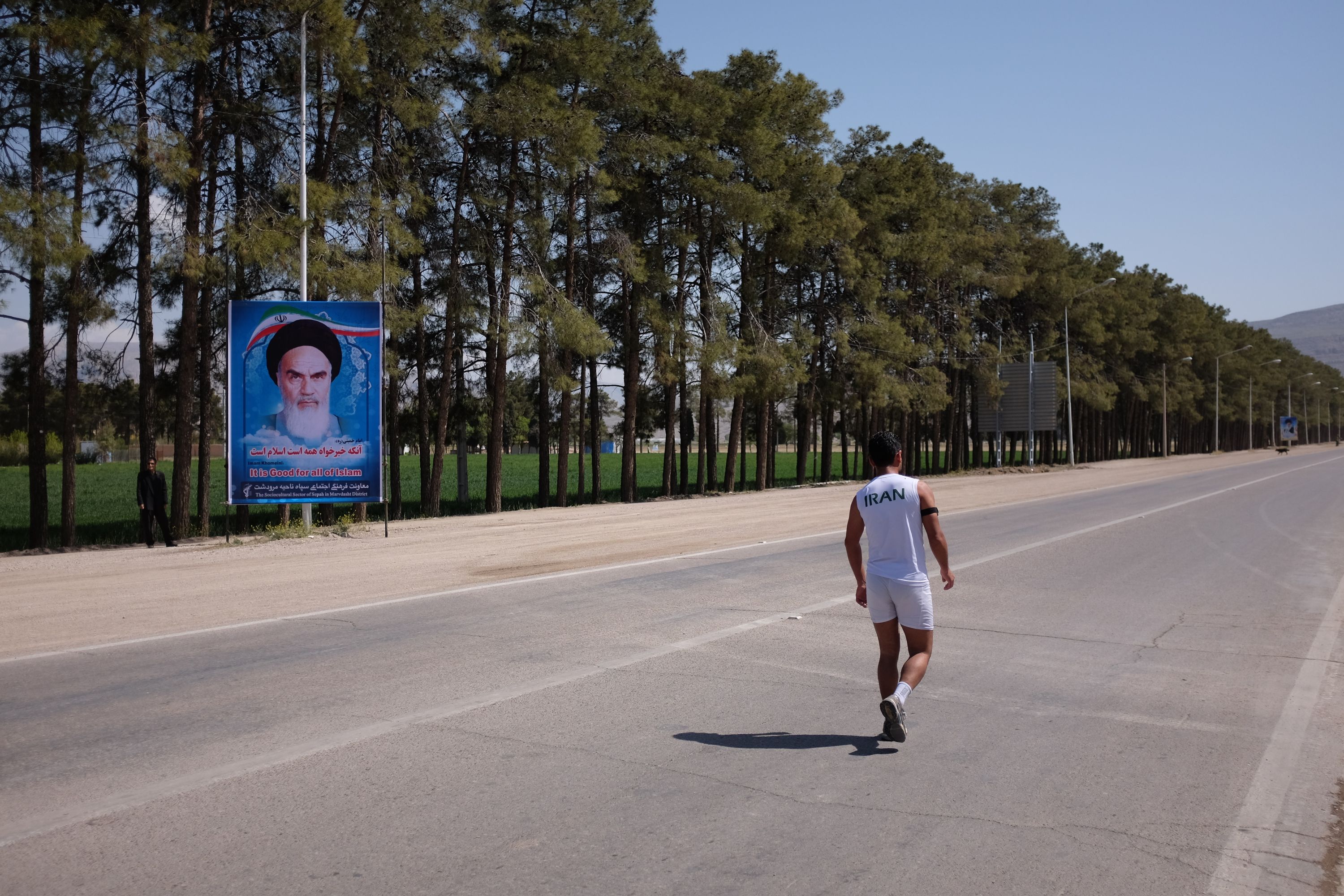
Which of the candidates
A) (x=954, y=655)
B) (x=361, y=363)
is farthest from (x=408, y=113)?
(x=954, y=655)

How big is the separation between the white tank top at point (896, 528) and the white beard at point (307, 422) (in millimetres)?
15514

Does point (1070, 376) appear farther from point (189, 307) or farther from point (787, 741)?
point (787, 741)

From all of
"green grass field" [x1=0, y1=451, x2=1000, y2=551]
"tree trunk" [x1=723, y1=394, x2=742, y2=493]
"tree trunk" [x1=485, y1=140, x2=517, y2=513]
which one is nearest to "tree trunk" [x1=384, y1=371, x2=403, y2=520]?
"green grass field" [x1=0, y1=451, x2=1000, y2=551]

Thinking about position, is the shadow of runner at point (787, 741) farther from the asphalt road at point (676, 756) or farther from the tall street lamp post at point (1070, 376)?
the tall street lamp post at point (1070, 376)

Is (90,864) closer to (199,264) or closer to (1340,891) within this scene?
(1340,891)

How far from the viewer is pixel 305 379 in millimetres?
20016

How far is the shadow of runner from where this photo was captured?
20.6 feet

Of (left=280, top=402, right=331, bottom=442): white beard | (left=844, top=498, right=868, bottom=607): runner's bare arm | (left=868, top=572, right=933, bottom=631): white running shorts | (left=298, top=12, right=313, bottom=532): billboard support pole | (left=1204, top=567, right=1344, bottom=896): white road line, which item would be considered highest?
(left=298, top=12, right=313, bottom=532): billboard support pole

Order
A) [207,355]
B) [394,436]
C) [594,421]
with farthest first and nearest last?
[594,421] < [394,436] < [207,355]

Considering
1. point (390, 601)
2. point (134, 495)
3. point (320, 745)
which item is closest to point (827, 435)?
point (134, 495)

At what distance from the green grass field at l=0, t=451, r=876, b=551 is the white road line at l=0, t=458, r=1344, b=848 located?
2008 centimetres

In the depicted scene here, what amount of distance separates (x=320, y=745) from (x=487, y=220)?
27430 millimetres

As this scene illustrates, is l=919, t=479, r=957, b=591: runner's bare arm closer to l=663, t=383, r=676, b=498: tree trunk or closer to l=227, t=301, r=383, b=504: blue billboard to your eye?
l=227, t=301, r=383, b=504: blue billboard

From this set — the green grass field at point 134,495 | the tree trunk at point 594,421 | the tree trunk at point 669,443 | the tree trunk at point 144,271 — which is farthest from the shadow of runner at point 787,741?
the tree trunk at point 594,421
